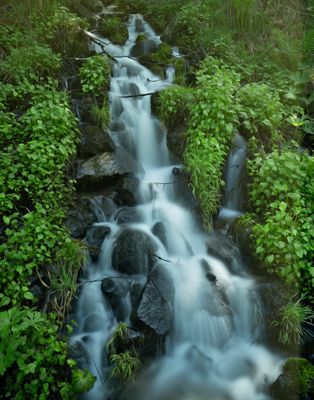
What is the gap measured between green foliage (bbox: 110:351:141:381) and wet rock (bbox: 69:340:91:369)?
0.27 m

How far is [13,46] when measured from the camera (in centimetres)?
631

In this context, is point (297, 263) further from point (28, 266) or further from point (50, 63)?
point (50, 63)

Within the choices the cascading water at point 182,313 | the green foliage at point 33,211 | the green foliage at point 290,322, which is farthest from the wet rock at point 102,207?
the green foliage at point 290,322

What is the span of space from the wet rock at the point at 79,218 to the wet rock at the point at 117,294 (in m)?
0.79

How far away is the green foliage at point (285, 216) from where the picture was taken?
4.30 m

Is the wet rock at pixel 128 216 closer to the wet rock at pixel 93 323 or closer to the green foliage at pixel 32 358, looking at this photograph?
the wet rock at pixel 93 323

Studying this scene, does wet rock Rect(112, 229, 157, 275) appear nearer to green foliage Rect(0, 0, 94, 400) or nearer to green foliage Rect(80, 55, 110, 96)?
green foliage Rect(0, 0, 94, 400)

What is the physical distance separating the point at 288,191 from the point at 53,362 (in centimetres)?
347

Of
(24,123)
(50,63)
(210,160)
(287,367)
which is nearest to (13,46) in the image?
(50,63)

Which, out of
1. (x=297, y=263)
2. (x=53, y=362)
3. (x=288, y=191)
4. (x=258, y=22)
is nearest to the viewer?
(x=53, y=362)

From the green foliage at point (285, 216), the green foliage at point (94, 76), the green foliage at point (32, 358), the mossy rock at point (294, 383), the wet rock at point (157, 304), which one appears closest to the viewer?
the green foliage at point (32, 358)

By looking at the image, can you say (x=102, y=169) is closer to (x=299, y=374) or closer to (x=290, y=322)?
(x=290, y=322)

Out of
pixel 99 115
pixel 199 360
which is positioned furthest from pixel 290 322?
pixel 99 115

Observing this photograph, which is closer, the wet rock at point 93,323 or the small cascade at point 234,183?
the wet rock at point 93,323
